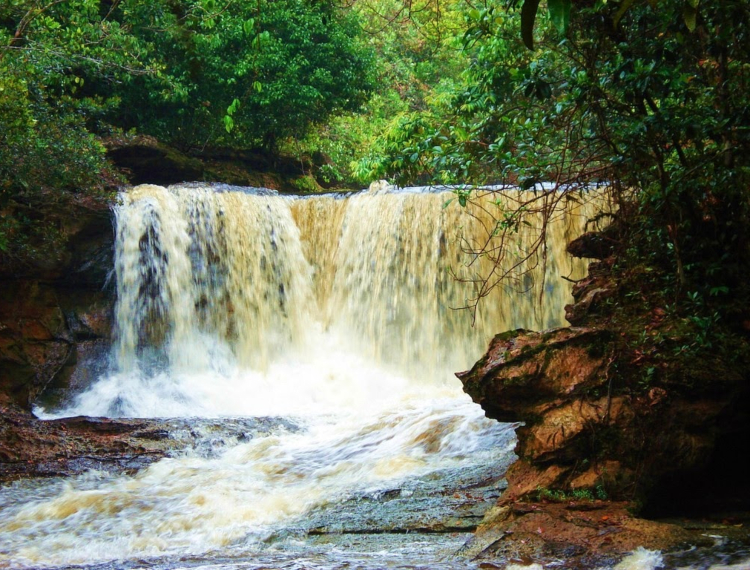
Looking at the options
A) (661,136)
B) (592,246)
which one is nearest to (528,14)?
(661,136)

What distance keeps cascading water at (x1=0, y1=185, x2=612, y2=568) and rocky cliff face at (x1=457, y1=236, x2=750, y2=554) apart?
1.48 m

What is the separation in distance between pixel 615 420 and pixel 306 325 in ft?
28.6

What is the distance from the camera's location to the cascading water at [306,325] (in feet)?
23.6

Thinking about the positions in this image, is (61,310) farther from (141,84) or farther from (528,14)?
(528,14)

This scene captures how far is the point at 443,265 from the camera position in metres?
12.5

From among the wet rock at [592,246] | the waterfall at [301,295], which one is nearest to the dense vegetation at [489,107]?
the wet rock at [592,246]

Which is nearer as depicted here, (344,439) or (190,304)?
(344,439)

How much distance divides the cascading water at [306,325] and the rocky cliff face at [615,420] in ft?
4.84

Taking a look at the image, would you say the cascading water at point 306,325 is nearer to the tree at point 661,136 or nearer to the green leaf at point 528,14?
the tree at point 661,136

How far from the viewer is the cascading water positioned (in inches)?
283

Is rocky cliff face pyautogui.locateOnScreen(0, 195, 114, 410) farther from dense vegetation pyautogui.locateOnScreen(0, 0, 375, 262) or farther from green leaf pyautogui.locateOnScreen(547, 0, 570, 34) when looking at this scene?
green leaf pyautogui.locateOnScreen(547, 0, 570, 34)

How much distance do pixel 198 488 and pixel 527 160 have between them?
3.93 meters

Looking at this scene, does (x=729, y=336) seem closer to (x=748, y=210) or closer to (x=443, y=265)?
(x=748, y=210)

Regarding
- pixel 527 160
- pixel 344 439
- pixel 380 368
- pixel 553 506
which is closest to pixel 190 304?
pixel 380 368
